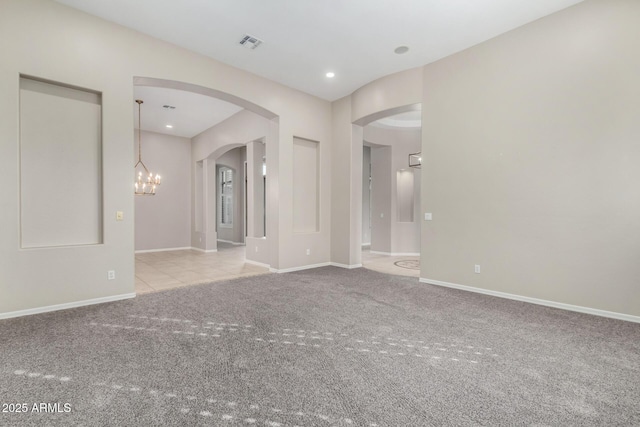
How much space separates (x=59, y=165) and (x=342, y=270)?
189 inches

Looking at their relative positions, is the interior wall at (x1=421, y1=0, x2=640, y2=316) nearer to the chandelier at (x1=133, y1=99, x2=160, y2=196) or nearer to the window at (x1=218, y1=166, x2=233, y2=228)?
the chandelier at (x1=133, y1=99, x2=160, y2=196)

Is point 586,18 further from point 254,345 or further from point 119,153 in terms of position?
point 119,153

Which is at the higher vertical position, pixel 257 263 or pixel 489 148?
pixel 489 148

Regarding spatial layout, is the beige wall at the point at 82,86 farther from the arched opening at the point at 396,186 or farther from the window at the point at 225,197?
the window at the point at 225,197

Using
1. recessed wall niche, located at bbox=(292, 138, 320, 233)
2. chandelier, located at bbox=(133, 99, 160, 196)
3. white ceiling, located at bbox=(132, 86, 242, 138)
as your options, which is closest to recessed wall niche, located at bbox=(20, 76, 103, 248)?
white ceiling, located at bbox=(132, 86, 242, 138)

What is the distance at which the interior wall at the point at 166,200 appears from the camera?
886cm

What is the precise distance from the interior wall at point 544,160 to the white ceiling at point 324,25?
1.54ft

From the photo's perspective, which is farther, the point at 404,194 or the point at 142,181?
the point at 404,194

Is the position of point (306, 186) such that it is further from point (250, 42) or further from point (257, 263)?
point (250, 42)

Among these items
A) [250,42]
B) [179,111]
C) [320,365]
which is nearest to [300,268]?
[320,365]

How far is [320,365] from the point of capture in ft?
7.47

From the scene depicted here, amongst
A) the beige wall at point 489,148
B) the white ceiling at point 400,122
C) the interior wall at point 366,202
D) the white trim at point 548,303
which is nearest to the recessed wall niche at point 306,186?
the beige wall at point 489,148

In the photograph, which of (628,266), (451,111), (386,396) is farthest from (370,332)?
(451,111)

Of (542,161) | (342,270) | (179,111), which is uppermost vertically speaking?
(179,111)
